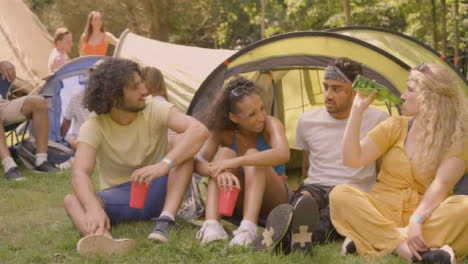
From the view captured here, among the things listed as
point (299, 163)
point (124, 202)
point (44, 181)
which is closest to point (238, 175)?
point (124, 202)

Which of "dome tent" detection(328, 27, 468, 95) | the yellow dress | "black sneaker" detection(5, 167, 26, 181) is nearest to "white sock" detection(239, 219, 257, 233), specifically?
the yellow dress

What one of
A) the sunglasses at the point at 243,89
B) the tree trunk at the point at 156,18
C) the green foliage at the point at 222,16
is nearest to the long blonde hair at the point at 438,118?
the sunglasses at the point at 243,89

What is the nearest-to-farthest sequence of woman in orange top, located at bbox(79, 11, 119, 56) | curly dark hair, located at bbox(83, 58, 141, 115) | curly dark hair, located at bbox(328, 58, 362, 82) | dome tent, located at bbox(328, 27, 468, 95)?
curly dark hair, located at bbox(83, 58, 141, 115)
curly dark hair, located at bbox(328, 58, 362, 82)
dome tent, located at bbox(328, 27, 468, 95)
woman in orange top, located at bbox(79, 11, 119, 56)

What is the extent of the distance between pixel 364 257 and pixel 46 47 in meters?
7.66

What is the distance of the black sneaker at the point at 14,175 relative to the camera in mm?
5484

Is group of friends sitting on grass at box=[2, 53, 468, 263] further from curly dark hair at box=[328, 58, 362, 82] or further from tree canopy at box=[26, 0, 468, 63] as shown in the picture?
tree canopy at box=[26, 0, 468, 63]

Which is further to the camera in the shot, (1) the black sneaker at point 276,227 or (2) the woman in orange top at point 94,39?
(2) the woman in orange top at point 94,39

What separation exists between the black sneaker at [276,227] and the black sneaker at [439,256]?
→ 1.90 feet

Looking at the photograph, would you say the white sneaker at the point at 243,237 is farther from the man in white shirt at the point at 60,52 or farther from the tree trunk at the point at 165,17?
the tree trunk at the point at 165,17

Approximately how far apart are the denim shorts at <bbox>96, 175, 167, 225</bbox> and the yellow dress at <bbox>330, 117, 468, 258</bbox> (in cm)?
104

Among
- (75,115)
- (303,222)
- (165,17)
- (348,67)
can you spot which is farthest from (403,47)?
(165,17)

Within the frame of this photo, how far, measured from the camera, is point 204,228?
3410 mm

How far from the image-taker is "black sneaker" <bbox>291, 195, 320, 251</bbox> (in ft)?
9.94

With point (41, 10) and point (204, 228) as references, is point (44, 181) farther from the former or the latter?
point (41, 10)
